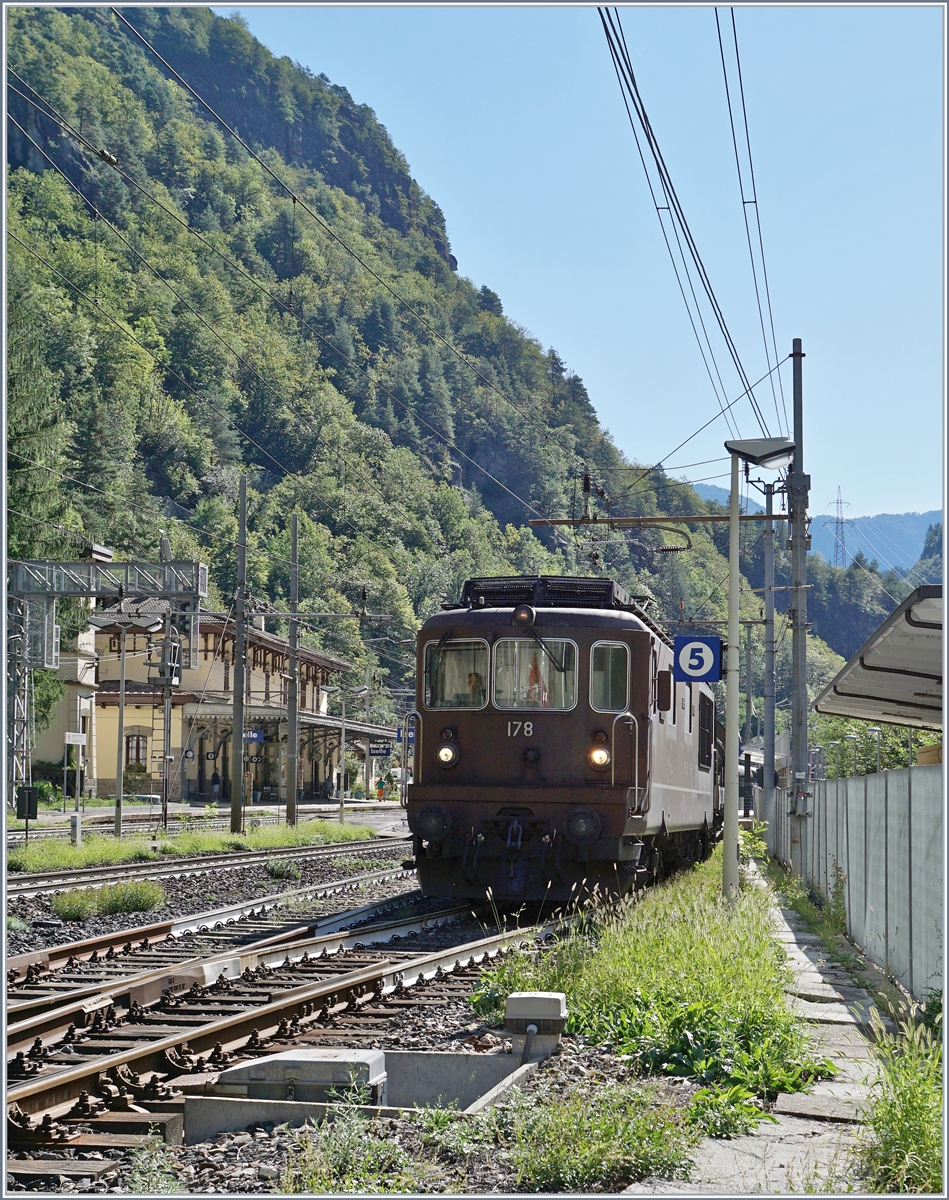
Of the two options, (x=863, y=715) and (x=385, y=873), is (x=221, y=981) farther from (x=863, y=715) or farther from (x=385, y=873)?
(x=385, y=873)

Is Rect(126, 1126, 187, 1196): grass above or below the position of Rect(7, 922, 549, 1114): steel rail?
above

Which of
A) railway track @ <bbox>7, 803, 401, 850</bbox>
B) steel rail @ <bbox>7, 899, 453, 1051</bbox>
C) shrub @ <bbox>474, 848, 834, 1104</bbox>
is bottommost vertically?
railway track @ <bbox>7, 803, 401, 850</bbox>

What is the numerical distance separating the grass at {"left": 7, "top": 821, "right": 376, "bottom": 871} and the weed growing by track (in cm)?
1499

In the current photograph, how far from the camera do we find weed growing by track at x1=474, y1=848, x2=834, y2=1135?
289 inches

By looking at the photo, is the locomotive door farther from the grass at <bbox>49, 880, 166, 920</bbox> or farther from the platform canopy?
the grass at <bbox>49, 880, 166, 920</bbox>

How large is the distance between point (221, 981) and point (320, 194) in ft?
623

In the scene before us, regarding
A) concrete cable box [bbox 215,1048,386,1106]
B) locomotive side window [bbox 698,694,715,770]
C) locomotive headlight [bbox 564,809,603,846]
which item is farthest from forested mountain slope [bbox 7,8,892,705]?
concrete cable box [bbox 215,1048,386,1106]

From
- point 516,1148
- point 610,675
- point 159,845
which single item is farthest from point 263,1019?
point 159,845

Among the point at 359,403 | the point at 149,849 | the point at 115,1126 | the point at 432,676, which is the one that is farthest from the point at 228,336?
the point at 115,1126

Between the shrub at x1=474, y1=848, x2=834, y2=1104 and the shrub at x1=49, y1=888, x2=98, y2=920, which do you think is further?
the shrub at x1=49, y1=888, x2=98, y2=920

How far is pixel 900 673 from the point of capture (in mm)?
10633

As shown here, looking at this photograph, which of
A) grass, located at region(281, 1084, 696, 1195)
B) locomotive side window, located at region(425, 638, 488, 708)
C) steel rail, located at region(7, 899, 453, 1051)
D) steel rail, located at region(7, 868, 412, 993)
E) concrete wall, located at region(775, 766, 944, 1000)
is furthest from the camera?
locomotive side window, located at region(425, 638, 488, 708)

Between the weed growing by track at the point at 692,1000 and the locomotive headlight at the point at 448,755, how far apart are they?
13.5 ft

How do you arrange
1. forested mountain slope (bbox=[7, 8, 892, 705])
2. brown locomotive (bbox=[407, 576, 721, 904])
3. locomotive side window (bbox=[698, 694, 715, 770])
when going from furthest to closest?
forested mountain slope (bbox=[7, 8, 892, 705]), locomotive side window (bbox=[698, 694, 715, 770]), brown locomotive (bbox=[407, 576, 721, 904])
